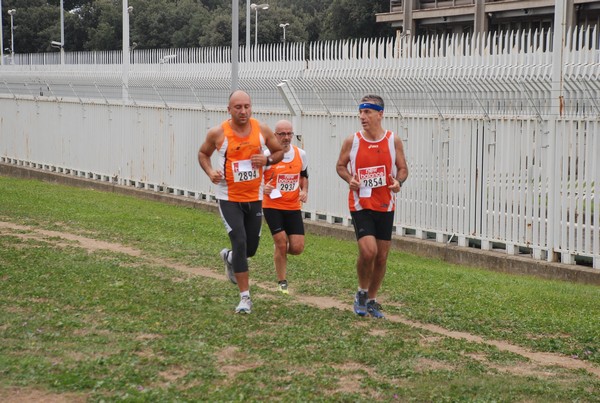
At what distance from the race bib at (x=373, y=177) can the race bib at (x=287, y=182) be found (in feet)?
6.16

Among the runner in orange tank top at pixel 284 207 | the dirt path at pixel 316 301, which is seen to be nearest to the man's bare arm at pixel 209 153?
the runner in orange tank top at pixel 284 207

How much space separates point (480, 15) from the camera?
146ft

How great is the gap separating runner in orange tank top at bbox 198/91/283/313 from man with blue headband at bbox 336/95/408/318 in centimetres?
74

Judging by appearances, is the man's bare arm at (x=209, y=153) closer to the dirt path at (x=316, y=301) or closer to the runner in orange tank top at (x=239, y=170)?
the runner in orange tank top at (x=239, y=170)

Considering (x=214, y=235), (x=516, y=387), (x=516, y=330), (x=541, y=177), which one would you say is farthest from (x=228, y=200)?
(x=214, y=235)

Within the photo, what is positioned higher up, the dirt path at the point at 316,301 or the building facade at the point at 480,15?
the building facade at the point at 480,15

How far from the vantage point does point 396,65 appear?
1759cm

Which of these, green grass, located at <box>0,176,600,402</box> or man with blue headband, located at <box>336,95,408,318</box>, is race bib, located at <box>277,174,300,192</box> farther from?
man with blue headband, located at <box>336,95,408,318</box>

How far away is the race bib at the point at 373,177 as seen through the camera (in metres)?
9.61

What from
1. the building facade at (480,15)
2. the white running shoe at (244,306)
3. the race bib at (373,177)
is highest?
the building facade at (480,15)

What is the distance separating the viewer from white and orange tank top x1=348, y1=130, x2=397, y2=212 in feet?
31.6

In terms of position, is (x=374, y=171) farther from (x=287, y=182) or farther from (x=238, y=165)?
(x=287, y=182)

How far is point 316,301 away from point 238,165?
1.87 m

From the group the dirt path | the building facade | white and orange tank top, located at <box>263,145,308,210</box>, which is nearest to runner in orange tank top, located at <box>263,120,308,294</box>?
white and orange tank top, located at <box>263,145,308,210</box>
